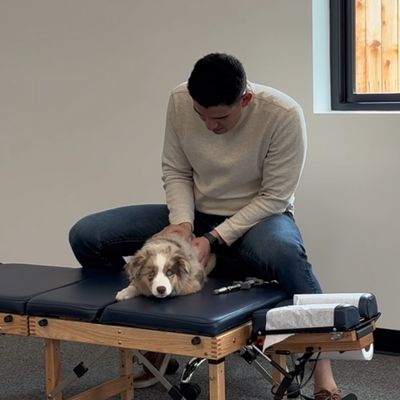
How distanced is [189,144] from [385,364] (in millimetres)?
1084

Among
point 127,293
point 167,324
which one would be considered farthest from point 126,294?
point 167,324

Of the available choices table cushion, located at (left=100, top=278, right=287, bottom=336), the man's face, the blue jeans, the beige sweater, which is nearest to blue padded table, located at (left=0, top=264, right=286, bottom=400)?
table cushion, located at (left=100, top=278, right=287, bottom=336)

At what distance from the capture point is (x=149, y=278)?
2.49 metres

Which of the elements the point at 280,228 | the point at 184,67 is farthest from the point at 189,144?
the point at 184,67

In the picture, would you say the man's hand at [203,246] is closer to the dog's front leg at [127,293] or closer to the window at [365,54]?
the dog's front leg at [127,293]

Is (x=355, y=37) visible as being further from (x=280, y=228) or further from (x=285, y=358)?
(x=285, y=358)

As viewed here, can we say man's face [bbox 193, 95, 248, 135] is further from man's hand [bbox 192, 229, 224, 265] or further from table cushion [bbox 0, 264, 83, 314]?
table cushion [bbox 0, 264, 83, 314]

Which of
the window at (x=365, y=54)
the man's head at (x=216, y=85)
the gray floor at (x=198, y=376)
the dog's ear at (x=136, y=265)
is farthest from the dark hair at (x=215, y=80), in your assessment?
the gray floor at (x=198, y=376)

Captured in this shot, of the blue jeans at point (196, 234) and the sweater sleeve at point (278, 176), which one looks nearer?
the blue jeans at point (196, 234)

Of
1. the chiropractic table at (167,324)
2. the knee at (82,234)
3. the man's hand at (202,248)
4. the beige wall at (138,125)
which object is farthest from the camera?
the beige wall at (138,125)

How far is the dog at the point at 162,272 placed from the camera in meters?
2.47

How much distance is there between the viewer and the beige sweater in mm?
2824

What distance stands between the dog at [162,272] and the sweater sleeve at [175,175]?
0.36m

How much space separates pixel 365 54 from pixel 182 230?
111cm
